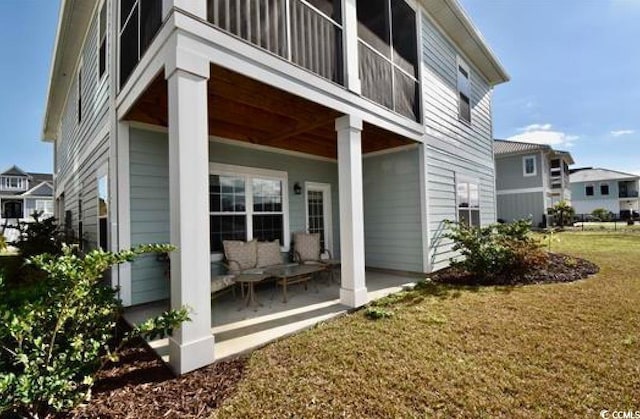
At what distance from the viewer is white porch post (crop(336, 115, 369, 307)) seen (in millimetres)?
4516

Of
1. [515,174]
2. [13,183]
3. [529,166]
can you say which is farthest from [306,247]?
A: [13,183]

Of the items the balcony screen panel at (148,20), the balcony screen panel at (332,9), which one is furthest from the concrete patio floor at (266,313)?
the balcony screen panel at (332,9)

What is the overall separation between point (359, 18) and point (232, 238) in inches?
193

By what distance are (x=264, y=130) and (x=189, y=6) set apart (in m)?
2.92

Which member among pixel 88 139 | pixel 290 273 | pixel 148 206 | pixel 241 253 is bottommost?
pixel 290 273

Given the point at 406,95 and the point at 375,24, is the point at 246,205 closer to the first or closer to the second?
the point at 406,95

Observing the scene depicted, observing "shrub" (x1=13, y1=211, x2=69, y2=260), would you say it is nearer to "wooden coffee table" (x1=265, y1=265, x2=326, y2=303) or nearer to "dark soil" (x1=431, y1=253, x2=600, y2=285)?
"wooden coffee table" (x1=265, y1=265, x2=326, y2=303)

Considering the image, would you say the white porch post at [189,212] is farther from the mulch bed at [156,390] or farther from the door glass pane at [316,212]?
the door glass pane at [316,212]

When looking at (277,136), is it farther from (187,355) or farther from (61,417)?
(61,417)

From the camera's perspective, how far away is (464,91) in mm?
8789

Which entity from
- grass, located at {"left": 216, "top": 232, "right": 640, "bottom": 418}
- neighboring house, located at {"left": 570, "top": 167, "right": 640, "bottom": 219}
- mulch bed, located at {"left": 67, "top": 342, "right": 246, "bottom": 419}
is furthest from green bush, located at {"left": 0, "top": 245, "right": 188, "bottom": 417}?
neighboring house, located at {"left": 570, "top": 167, "right": 640, "bottom": 219}

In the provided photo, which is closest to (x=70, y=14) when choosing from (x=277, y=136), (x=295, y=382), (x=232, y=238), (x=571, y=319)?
(x=277, y=136)

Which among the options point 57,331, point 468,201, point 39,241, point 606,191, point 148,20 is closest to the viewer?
point 57,331

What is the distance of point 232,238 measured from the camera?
5938mm
